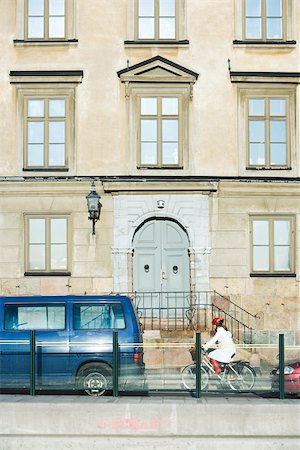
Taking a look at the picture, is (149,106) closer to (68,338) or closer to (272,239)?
(272,239)

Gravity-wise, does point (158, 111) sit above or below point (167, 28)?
below

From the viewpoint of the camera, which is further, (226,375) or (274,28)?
(274,28)

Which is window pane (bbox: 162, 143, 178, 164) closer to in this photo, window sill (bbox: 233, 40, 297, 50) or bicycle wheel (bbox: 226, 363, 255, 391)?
window sill (bbox: 233, 40, 297, 50)

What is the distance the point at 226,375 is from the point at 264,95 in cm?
1265

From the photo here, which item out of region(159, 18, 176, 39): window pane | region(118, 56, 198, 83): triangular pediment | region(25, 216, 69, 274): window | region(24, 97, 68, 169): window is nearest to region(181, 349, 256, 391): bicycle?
region(25, 216, 69, 274): window

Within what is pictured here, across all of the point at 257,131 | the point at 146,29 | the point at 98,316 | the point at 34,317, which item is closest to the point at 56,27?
the point at 146,29

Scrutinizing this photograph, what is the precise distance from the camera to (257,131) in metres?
25.8

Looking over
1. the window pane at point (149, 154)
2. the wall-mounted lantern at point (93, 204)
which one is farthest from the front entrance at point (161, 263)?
the window pane at point (149, 154)

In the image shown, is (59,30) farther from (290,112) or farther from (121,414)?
(121,414)

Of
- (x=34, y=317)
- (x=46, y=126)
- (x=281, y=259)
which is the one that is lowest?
(x=34, y=317)

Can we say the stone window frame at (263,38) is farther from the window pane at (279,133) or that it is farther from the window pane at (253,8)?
the window pane at (279,133)

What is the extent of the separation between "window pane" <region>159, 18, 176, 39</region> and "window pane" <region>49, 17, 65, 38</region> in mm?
2915

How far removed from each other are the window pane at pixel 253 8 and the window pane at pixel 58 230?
8.29m

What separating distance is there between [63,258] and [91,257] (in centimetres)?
85
